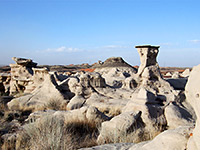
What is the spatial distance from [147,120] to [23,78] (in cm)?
1110

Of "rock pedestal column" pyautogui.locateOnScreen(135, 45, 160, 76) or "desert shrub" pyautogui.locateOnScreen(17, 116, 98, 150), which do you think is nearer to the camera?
"desert shrub" pyautogui.locateOnScreen(17, 116, 98, 150)

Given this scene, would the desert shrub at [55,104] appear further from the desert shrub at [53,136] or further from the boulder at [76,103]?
the desert shrub at [53,136]

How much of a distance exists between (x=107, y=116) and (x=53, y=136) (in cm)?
253

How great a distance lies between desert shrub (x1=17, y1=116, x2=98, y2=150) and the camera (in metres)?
3.45

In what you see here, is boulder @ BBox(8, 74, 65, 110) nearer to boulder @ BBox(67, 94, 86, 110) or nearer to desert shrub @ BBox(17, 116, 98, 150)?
boulder @ BBox(67, 94, 86, 110)

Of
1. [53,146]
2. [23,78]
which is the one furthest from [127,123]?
[23,78]

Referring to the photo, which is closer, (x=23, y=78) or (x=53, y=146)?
(x=53, y=146)

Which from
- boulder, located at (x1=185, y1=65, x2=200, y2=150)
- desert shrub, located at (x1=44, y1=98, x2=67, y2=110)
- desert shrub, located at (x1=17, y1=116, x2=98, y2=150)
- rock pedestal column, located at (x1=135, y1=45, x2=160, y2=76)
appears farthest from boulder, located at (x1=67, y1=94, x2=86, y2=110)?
boulder, located at (x1=185, y1=65, x2=200, y2=150)

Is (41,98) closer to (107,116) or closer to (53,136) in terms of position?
(107,116)

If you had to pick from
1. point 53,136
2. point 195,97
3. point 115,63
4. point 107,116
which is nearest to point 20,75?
point 107,116

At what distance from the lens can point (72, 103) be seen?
7.88m

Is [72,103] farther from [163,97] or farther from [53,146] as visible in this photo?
[53,146]

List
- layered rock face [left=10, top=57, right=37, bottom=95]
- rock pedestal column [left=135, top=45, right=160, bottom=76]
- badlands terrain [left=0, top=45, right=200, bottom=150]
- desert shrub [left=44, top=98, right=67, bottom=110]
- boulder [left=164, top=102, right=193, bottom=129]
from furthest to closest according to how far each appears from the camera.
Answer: layered rock face [left=10, top=57, right=37, bottom=95] < rock pedestal column [left=135, top=45, right=160, bottom=76] < desert shrub [left=44, top=98, right=67, bottom=110] < boulder [left=164, top=102, right=193, bottom=129] < badlands terrain [left=0, top=45, right=200, bottom=150]

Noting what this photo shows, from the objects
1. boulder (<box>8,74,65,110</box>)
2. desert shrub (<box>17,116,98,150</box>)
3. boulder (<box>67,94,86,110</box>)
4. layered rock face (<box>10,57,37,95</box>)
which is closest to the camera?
desert shrub (<box>17,116,98,150</box>)
